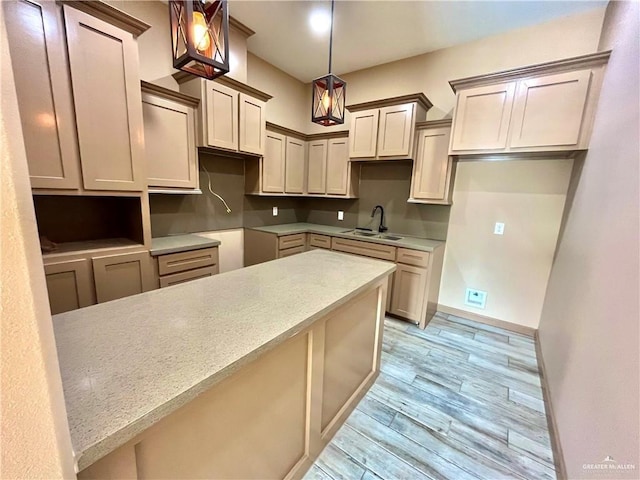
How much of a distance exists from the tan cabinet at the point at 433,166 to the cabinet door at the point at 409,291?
2.66 feet

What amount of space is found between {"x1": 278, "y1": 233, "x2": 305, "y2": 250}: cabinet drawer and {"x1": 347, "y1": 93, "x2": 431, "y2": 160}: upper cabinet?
49.2 inches

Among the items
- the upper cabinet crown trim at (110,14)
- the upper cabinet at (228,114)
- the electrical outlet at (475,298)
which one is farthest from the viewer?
the electrical outlet at (475,298)

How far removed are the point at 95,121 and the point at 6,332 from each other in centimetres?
204

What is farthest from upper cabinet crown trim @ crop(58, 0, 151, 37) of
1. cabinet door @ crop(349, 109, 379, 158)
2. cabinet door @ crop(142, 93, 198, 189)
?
cabinet door @ crop(349, 109, 379, 158)

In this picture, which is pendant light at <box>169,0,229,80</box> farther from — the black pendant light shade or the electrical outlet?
the electrical outlet

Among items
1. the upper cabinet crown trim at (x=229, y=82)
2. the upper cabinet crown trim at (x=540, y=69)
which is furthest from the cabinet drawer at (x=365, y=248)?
the upper cabinet crown trim at (x=229, y=82)

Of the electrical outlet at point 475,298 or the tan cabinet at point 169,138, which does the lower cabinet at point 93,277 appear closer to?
the tan cabinet at point 169,138

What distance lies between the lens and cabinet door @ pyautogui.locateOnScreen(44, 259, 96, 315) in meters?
1.72

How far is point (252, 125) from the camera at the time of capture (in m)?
2.96

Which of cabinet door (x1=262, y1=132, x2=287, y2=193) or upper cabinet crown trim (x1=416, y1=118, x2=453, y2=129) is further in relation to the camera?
cabinet door (x1=262, y1=132, x2=287, y2=193)

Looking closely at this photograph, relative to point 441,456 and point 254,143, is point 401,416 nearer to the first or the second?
point 441,456

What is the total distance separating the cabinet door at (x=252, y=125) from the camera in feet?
9.32

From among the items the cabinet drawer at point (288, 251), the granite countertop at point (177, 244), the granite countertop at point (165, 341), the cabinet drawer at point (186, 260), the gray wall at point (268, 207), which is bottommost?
the cabinet drawer at point (288, 251)

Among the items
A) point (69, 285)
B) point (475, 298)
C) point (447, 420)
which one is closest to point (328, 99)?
point (69, 285)
